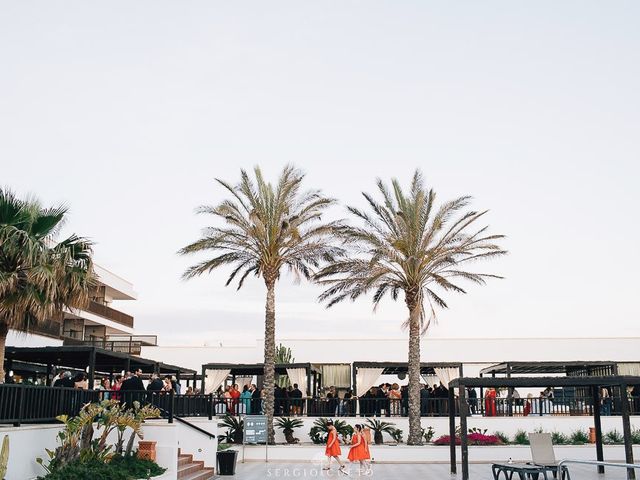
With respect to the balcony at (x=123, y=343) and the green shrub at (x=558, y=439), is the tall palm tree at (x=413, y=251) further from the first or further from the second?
the balcony at (x=123, y=343)

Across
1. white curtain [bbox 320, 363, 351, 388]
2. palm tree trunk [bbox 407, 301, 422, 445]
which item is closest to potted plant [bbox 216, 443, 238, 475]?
palm tree trunk [bbox 407, 301, 422, 445]

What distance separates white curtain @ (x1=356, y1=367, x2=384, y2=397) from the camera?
33.0 m

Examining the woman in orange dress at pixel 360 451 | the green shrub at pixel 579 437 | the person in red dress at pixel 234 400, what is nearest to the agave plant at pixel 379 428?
the person in red dress at pixel 234 400

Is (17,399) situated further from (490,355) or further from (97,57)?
(490,355)

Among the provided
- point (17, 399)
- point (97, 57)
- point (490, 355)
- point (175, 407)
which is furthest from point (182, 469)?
point (490, 355)

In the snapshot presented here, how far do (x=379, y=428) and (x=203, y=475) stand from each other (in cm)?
1090

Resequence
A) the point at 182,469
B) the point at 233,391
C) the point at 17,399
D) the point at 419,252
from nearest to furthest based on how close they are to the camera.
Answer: the point at 17,399, the point at 182,469, the point at 419,252, the point at 233,391

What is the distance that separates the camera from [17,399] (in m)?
15.4

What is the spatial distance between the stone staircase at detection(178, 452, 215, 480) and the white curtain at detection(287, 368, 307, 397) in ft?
36.6

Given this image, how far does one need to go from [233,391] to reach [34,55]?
15.8 metres

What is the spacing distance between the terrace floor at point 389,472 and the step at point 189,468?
Answer: 2.38 ft

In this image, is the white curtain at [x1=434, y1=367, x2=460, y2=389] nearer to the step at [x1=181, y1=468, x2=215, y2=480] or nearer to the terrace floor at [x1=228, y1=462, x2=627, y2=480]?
the terrace floor at [x1=228, y1=462, x2=627, y2=480]

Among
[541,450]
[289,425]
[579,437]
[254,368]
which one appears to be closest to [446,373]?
[579,437]

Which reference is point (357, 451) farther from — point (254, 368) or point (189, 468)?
point (254, 368)
